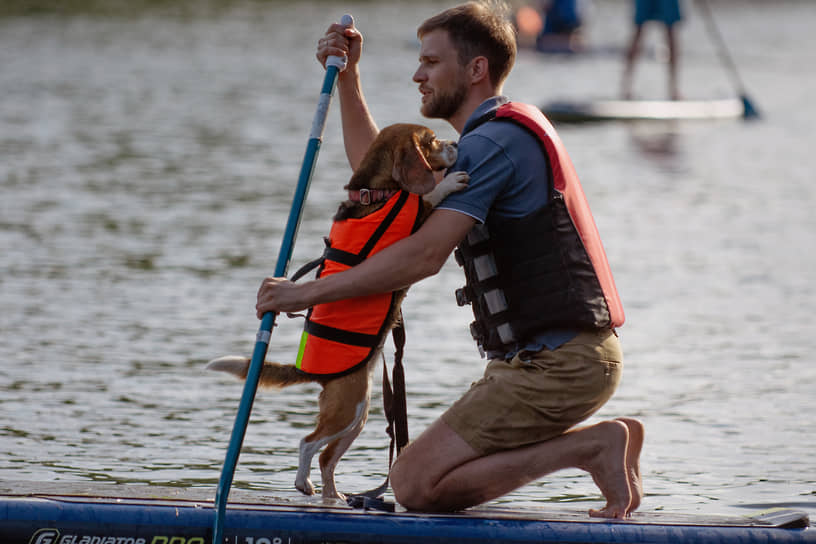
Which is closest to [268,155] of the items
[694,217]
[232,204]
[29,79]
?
[232,204]

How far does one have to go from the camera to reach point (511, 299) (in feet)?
14.8

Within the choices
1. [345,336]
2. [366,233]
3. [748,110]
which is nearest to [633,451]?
[345,336]

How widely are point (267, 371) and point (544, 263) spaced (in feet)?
3.32

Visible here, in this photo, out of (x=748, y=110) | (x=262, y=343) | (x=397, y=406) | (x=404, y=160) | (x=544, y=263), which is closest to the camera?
(x=544, y=263)

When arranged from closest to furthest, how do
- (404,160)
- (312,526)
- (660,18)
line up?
(312,526) → (404,160) → (660,18)

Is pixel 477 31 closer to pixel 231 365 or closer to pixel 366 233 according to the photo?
pixel 366 233

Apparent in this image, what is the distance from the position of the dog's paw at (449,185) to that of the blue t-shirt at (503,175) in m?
0.02

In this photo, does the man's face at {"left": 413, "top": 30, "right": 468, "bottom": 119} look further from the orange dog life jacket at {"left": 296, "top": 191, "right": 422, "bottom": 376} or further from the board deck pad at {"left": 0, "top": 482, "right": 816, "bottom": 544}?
the board deck pad at {"left": 0, "top": 482, "right": 816, "bottom": 544}

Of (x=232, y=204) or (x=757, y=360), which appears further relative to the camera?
(x=232, y=204)

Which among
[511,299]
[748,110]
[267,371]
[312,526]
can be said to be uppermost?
[511,299]

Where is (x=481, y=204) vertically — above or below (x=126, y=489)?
above

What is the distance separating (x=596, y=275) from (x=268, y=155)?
11489 mm

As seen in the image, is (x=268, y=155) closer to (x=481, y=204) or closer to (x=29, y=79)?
(x=29, y=79)

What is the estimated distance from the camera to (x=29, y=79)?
71.9 ft
